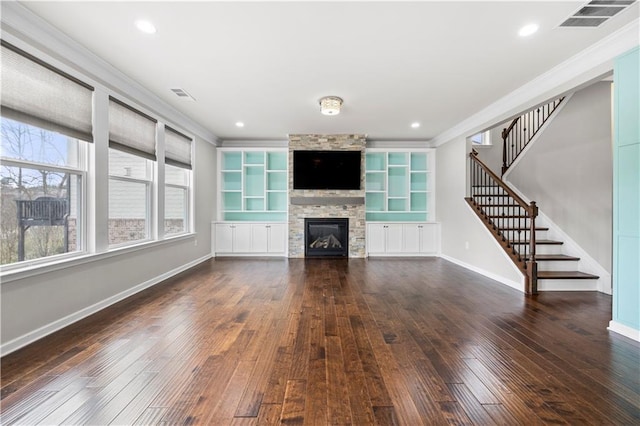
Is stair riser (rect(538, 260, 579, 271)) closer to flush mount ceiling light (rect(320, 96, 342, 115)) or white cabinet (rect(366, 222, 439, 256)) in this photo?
white cabinet (rect(366, 222, 439, 256))

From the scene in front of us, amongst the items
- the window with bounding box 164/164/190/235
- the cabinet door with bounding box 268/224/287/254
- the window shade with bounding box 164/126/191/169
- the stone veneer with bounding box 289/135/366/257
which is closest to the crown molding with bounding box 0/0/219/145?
the window shade with bounding box 164/126/191/169

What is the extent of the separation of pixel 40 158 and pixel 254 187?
4.63 m

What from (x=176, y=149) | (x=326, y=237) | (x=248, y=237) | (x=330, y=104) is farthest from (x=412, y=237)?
(x=176, y=149)

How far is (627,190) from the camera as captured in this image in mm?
2600

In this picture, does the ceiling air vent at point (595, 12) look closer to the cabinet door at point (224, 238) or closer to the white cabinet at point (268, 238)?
the white cabinet at point (268, 238)

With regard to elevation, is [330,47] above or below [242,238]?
above

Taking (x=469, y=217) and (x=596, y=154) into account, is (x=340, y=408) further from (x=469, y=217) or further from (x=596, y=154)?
(x=596, y=154)

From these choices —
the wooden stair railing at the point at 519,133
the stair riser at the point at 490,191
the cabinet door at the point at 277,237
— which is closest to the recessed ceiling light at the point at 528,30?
the wooden stair railing at the point at 519,133

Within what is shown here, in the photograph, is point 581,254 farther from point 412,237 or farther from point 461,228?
point 412,237

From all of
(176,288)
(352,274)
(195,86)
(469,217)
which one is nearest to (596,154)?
(469,217)

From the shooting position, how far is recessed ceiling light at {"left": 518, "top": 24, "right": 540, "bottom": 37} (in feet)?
8.36

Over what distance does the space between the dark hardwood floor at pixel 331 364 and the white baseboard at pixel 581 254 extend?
54cm

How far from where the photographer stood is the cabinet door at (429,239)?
6891 mm

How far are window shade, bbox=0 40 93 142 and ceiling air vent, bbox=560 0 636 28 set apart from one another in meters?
4.55
